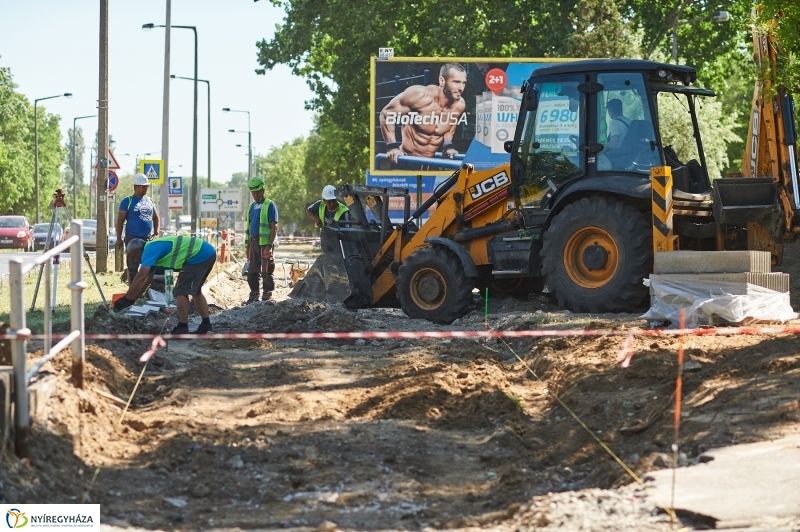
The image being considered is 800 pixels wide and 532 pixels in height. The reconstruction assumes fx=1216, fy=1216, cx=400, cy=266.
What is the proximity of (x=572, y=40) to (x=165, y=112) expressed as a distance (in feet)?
42.5

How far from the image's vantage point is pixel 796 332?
33.9ft

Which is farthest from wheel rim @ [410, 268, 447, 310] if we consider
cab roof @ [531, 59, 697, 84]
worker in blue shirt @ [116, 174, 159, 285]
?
worker in blue shirt @ [116, 174, 159, 285]

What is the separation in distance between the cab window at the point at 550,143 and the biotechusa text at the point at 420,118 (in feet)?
54.9

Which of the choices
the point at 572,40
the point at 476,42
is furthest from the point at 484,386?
the point at 476,42

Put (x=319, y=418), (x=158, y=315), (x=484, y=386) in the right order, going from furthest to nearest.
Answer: (x=158, y=315)
(x=484, y=386)
(x=319, y=418)

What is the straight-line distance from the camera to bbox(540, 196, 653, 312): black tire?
13.4m

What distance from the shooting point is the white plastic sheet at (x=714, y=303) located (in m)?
11.9

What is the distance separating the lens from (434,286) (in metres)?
15.3

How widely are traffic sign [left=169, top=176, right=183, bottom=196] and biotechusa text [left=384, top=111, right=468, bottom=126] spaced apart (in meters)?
5.96

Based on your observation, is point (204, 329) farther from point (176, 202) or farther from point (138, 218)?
point (176, 202)

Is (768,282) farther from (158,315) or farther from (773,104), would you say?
(158,315)

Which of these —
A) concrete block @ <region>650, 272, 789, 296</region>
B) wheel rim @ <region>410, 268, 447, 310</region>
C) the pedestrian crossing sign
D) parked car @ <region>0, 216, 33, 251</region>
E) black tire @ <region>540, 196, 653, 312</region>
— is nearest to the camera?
concrete block @ <region>650, 272, 789, 296</region>

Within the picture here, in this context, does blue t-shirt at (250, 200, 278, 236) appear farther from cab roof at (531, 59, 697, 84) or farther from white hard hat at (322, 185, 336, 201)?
cab roof at (531, 59, 697, 84)

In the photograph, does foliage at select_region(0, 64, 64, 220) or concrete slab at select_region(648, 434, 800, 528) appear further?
foliage at select_region(0, 64, 64, 220)
